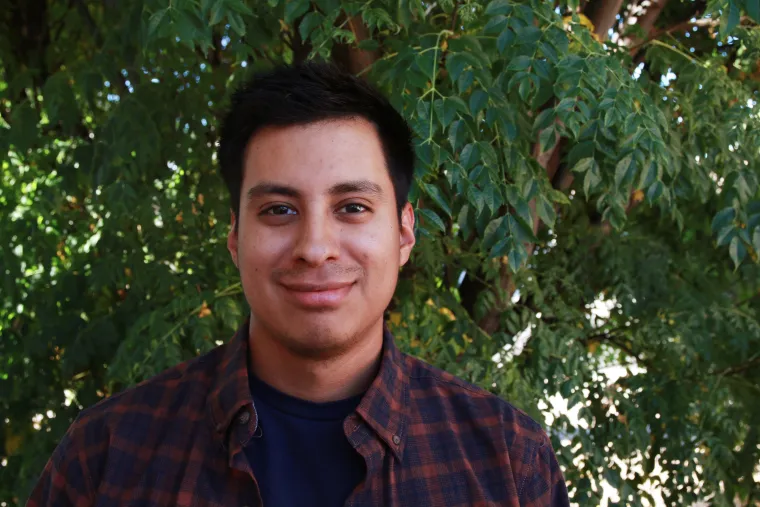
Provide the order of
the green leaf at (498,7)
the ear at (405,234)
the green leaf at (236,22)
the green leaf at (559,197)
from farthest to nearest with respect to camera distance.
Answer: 1. the green leaf at (559,197)
2. the green leaf at (498,7)
3. the green leaf at (236,22)
4. the ear at (405,234)

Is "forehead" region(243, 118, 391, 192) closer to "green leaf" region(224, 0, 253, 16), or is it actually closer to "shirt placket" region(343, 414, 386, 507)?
"shirt placket" region(343, 414, 386, 507)

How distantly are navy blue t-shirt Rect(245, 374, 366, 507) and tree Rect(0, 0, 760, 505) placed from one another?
2.65 ft

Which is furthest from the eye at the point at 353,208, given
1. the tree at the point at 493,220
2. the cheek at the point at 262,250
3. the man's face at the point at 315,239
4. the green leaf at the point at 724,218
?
the green leaf at the point at 724,218

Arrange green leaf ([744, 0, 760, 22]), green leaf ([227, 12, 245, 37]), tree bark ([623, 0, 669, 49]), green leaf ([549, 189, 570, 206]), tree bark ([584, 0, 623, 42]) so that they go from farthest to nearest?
1. tree bark ([623, 0, 669, 49])
2. tree bark ([584, 0, 623, 42])
3. green leaf ([549, 189, 570, 206])
4. green leaf ([227, 12, 245, 37])
5. green leaf ([744, 0, 760, 22])

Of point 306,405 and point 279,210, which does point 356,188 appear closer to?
point 279,210

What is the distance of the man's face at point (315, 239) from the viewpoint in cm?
149

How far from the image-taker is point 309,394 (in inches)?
61.9

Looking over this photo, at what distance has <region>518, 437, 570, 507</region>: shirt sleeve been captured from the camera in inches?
63.0

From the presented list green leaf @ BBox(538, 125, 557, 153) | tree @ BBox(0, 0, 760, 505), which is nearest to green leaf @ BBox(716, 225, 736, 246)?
tree @ BBox(0, 0, 760, 505)

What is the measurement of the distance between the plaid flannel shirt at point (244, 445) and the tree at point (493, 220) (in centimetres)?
73

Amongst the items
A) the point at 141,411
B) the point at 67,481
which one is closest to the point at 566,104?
the point at 141,411

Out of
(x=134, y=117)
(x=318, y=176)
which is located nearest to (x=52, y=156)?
(x=134, y=117)

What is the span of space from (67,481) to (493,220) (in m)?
1.26

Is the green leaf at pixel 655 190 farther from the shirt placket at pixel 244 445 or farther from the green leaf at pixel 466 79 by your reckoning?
the shirt placket at pixel 244 445
